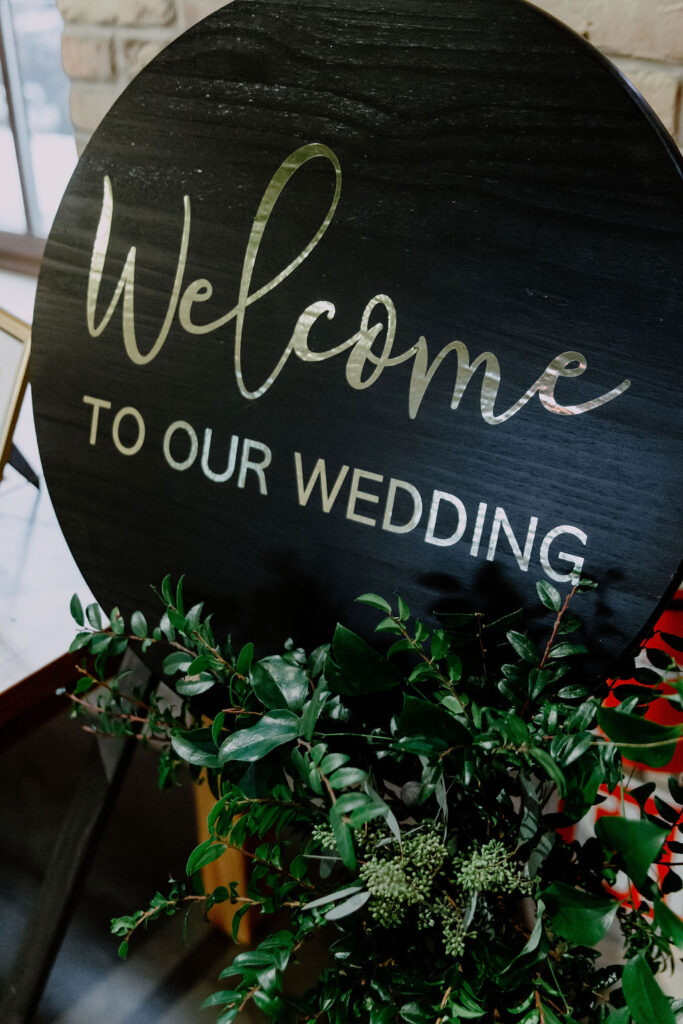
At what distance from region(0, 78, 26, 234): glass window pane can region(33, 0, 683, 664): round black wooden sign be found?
5.23 ft

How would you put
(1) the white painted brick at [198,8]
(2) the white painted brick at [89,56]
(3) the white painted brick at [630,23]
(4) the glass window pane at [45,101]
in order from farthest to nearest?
(4) the glass window pane at [45,101], (2) the white painted brick at [89,56], (1) the white painted brick at [198,8], (3) the white painted brick at [630,23]

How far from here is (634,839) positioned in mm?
453

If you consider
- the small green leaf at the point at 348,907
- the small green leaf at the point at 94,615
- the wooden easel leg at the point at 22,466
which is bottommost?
the wooden easel leg at the point at 22,466

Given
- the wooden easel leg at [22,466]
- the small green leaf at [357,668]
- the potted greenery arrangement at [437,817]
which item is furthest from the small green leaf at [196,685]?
the wooden easel leg at [22,466]

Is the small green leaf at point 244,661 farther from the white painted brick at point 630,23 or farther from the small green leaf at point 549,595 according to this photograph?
the white painted brick at point 630,23

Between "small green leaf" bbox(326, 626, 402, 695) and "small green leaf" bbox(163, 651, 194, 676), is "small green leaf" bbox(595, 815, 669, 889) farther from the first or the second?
"small green leaf" bbox(163, 651, 194, 676)

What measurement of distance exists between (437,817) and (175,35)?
4.29ft

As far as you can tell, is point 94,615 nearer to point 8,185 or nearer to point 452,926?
point 452,926

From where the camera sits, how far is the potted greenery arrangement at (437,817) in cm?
56

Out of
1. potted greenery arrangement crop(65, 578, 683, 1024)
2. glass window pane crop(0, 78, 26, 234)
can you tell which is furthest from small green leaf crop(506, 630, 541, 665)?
glass window pane crop(0, 78, 26, 234)

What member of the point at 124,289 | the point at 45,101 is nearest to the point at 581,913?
the point at 124,289

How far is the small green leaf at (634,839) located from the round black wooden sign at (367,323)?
0.77ft

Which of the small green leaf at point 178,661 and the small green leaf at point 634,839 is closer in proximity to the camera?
the small green leaf at point 634,839

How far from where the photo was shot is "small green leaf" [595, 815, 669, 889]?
1.47ft
